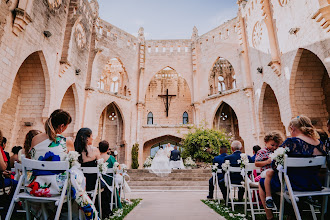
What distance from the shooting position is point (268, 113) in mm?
13453

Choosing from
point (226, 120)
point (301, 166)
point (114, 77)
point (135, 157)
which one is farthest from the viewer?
point (114, 77)

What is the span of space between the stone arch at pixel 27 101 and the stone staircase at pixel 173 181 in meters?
5.59

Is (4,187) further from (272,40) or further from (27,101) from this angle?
(272,40)

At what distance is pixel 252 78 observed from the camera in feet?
47.8

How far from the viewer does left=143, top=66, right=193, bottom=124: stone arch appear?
71.8 ft

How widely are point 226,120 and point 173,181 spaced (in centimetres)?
1115

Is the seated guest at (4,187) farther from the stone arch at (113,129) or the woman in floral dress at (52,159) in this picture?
the stone arch at (113,129)

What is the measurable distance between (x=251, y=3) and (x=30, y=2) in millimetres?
13353

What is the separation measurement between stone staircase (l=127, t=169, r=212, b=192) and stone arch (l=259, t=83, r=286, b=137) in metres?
4.96

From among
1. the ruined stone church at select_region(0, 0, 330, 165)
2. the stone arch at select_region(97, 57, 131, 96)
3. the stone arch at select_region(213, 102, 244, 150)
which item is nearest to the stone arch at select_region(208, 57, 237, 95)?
the ruined stone church at select_region(0, 0, 330, 165)

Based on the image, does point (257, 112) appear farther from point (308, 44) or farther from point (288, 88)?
point (308, 44)

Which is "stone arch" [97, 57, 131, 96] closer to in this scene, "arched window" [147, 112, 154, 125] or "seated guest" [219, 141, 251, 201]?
"arched window" [147, 112, 154, 125]

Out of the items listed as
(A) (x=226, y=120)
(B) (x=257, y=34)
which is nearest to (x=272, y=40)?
(B) (x=257, y=34)

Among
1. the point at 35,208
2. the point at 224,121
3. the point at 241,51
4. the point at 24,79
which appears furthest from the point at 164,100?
the point at 35,208
